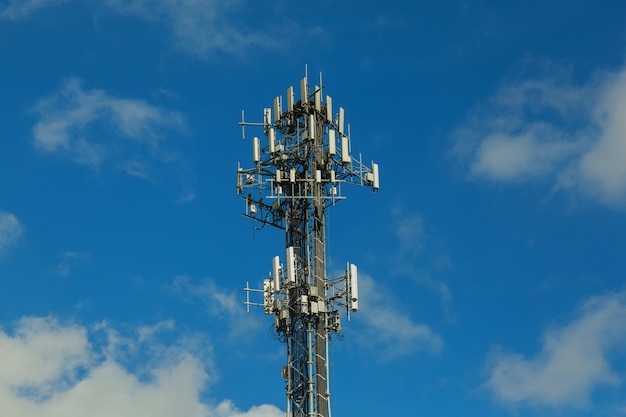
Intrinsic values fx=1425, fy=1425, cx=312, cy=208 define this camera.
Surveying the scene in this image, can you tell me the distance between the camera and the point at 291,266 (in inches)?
3514

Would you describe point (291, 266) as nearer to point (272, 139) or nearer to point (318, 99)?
point (272, 139)

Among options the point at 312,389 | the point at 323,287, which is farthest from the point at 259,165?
the point at 312,389

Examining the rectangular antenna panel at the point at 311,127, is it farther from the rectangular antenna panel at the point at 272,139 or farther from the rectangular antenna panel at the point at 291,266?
the rectangular antenna panel at the point at 291,266

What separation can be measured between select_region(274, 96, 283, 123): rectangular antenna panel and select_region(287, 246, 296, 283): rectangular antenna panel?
10.7 metres

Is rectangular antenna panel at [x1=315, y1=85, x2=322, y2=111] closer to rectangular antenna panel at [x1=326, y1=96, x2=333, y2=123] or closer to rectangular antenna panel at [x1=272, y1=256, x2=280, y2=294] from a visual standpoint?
rectangular antenna panel at [x1=326, y1=96, x2=333, y2=123]

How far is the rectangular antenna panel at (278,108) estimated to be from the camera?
96188mm

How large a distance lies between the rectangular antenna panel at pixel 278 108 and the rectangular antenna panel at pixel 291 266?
10.7 meters

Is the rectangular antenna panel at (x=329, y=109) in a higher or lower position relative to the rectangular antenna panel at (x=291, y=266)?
higher

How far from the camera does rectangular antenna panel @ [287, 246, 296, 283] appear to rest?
292ft

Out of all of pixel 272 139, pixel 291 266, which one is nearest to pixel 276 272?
pixel 291 266

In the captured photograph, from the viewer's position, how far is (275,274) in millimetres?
90375

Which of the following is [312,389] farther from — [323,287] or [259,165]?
[259,165]

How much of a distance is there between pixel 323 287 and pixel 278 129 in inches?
475

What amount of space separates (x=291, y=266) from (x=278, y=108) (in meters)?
12.6
